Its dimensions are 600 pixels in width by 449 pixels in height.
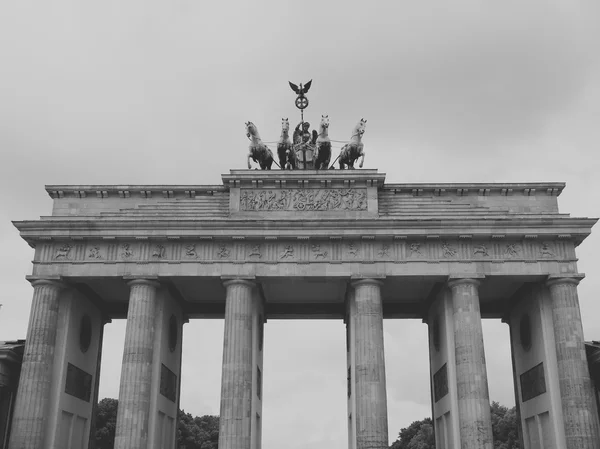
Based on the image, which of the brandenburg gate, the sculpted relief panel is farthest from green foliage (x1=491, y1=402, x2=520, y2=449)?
the sculpted relief panel

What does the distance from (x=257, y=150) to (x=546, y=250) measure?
17038 millimetres

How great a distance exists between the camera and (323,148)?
37719mm

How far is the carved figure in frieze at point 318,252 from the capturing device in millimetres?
34562

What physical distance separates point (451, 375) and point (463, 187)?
10515mm

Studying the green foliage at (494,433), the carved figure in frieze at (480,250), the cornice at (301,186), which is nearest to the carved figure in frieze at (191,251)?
the cornice at (301,186)

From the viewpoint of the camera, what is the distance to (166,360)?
3691 centimetres

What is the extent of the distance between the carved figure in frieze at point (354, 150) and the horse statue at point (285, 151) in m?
2.80

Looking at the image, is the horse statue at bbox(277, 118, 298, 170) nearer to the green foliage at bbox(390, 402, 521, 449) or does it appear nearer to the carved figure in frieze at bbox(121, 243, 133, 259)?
the carved figure in frieze at bbox(121, 243, 133, 259)

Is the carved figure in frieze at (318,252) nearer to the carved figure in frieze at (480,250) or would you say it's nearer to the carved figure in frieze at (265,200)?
the carved figure in frieze at (265,200)

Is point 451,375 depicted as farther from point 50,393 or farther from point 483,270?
point 50,393

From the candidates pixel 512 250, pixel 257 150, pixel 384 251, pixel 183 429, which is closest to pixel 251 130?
pixel 257 150

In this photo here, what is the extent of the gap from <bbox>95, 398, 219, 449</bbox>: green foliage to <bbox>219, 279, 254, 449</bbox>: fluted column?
124 feet

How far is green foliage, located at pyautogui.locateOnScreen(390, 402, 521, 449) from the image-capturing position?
7681 centimetres

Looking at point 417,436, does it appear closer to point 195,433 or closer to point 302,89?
point 195,433
